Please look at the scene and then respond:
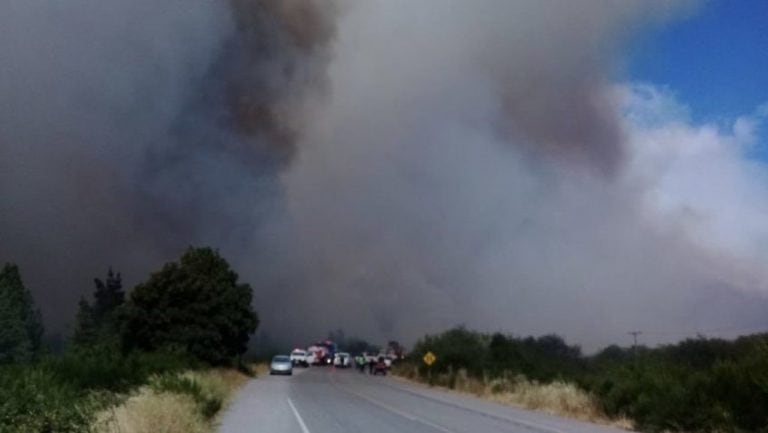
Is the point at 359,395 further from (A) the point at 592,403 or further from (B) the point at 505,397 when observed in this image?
(A) the point at 592,403

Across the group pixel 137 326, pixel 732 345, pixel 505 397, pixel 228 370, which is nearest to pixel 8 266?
pixel 137 326

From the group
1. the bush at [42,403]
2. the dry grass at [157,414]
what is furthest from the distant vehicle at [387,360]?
the bush at [42,403]

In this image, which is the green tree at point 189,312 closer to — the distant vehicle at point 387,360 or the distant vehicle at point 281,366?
the distant vehicle at point 281,366

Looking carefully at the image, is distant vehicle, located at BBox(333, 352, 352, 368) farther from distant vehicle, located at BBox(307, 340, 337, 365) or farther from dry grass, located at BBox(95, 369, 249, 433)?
dry grass, located at BBox(95, 369, 249, 433)

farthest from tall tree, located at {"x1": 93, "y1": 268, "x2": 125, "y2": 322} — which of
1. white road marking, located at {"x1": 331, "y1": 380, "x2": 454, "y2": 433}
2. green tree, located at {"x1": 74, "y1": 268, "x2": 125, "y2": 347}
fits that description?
white road marking, located at {"x1": 331, "y1": 380, "x2": 454, "y2": 433}

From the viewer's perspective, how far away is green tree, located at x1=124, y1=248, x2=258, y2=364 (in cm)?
6562

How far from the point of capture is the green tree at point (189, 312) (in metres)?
65.6

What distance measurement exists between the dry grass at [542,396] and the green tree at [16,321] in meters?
22.9

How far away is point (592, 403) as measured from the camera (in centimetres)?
4081

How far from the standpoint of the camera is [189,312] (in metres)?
67.4

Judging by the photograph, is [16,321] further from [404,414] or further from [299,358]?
[299,358]

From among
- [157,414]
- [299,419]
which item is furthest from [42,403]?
[299,419]

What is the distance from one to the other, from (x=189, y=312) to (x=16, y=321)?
583 inches

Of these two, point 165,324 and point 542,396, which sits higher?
point 165,324
